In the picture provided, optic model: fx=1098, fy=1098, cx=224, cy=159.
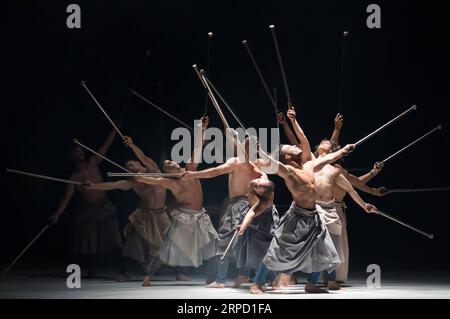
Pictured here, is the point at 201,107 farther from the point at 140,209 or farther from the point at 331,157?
the point at 331,157

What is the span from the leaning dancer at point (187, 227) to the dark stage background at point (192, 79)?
1100mm

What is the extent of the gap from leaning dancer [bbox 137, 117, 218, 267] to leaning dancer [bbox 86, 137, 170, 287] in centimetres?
31

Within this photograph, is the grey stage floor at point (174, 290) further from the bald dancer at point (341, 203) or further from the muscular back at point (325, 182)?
the muscular back at point (325, 182)

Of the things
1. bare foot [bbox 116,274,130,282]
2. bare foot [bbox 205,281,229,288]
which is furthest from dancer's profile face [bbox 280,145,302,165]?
bare foot [bbox 116,274,130,282]

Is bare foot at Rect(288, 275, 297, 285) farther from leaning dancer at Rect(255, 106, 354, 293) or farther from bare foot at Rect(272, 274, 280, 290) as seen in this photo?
leaning dancer at Rect(255, 106, 354, 293)

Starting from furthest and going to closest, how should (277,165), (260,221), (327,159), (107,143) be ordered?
(107,143), (260,221), (327,159), (277,165)

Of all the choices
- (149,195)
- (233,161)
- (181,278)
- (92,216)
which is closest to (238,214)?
(233,161)

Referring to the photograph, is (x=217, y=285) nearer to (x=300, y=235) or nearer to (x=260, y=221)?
(x=260, y=221)

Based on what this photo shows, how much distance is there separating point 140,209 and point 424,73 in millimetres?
2710

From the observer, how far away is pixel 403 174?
984cm

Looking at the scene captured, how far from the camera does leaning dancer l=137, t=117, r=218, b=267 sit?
832cm

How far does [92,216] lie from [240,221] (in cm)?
148

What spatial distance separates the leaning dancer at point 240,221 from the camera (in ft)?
26.2

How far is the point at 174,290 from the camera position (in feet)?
26.2
